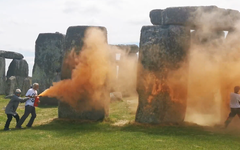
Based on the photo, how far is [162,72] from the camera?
12094 millimetres

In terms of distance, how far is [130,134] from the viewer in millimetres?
10398

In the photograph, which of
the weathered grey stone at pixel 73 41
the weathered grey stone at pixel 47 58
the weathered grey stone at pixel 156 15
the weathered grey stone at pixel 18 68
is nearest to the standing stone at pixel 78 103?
the weathered grey stone at pixel 73 41

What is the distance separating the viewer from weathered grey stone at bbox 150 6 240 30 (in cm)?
1215

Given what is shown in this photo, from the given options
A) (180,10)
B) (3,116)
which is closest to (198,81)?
(180,10)

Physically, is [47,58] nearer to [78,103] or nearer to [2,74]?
[2,74]

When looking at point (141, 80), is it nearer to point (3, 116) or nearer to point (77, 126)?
point (77, 126)

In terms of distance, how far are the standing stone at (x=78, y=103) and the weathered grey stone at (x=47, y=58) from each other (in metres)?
8.53

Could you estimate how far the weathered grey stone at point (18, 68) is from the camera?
2909cm

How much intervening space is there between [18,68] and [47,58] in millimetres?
8522

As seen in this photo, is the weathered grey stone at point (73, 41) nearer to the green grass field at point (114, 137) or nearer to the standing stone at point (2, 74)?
the green grass field at point (114, 137)

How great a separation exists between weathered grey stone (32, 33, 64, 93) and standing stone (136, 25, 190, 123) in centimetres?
1061

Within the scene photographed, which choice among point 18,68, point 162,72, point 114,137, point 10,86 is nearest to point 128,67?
point 18,68

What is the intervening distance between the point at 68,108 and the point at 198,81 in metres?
5.95

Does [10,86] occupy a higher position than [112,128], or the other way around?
[10,86]
